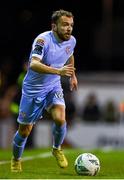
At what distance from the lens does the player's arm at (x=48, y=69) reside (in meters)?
11.4

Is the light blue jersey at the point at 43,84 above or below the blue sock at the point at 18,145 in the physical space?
above

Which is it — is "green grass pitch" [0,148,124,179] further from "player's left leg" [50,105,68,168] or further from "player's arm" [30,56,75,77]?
"player's arm" [30,56,75,77]

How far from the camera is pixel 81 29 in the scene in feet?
97.6

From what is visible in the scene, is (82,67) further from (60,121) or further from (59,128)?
(60,121)

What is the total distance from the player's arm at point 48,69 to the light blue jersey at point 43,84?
1.13 feet

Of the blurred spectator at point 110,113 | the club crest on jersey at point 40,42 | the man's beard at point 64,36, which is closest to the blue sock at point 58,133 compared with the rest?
the man's beard at point 64,36

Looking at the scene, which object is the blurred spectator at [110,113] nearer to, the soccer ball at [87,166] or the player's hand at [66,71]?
the soccer ball at [87,166]

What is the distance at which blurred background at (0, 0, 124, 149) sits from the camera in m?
23.5

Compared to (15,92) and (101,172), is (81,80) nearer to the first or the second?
(15,92)

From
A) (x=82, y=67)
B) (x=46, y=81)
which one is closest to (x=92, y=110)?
(x=82, y=67)

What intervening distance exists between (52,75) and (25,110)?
0.66 metres

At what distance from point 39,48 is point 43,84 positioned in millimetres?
689

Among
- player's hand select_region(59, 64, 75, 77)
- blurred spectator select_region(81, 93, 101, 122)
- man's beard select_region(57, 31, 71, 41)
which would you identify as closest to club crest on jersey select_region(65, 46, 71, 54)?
man's beard select_region(57, 31, 71, 41)

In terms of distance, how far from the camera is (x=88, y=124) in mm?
24047
